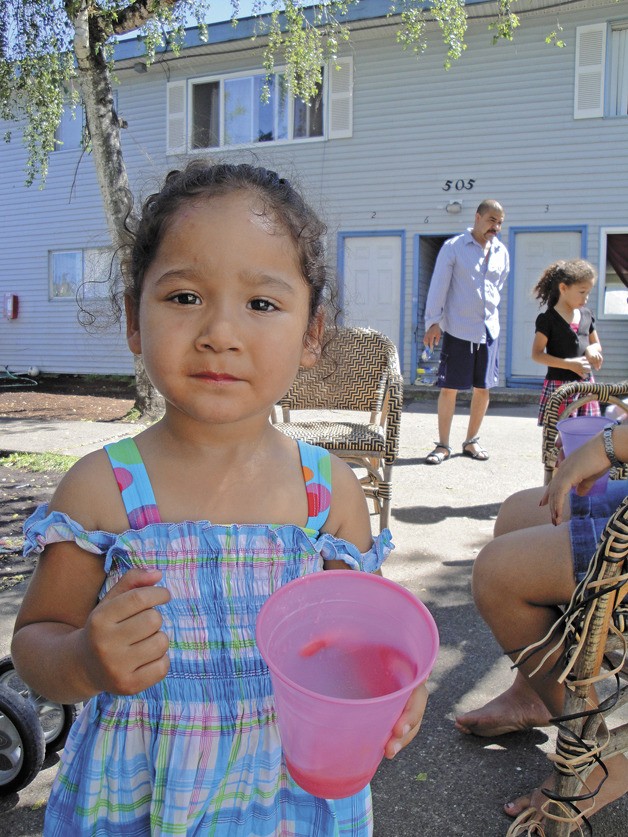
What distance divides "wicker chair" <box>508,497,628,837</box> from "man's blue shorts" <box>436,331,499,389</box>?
15.3ft

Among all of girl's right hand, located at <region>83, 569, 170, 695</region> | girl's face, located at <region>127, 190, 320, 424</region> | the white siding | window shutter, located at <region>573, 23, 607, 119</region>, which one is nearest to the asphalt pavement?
girl's right hand, located at <region>83, 569, 170, 695</region>

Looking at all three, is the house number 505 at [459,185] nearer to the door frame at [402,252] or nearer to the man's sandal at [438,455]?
the door frame at [402,252]

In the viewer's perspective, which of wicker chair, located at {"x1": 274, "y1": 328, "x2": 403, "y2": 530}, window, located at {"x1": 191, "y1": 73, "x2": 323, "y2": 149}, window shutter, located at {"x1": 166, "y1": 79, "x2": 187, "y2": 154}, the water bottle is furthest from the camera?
window shutter, located at {"x1": 166, "y1": 79, "x2": 187, "y2": 154}

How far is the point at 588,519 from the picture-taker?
1713 mm

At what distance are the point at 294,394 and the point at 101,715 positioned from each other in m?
3.42

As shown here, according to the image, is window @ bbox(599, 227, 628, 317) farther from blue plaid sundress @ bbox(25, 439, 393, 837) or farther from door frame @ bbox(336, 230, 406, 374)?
blue plaid sundress @ bbox(25, 439, 393, 837)

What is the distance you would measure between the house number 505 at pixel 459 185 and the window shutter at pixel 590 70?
188cm

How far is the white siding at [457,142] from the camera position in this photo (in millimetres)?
→ 11180

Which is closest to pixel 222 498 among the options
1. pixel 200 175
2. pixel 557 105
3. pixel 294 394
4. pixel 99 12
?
pixel 200 175

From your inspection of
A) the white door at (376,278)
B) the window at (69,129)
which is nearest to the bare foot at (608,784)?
the white door at (376,278)

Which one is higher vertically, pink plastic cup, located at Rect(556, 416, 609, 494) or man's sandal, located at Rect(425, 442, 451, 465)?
pink plastic cup, located at Rect(556, 416, 609, 494)

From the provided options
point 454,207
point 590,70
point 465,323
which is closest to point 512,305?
point 454,207

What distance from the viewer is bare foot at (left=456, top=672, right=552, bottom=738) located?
2.14 m

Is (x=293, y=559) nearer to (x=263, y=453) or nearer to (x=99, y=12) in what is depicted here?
(x=263, y=453)
